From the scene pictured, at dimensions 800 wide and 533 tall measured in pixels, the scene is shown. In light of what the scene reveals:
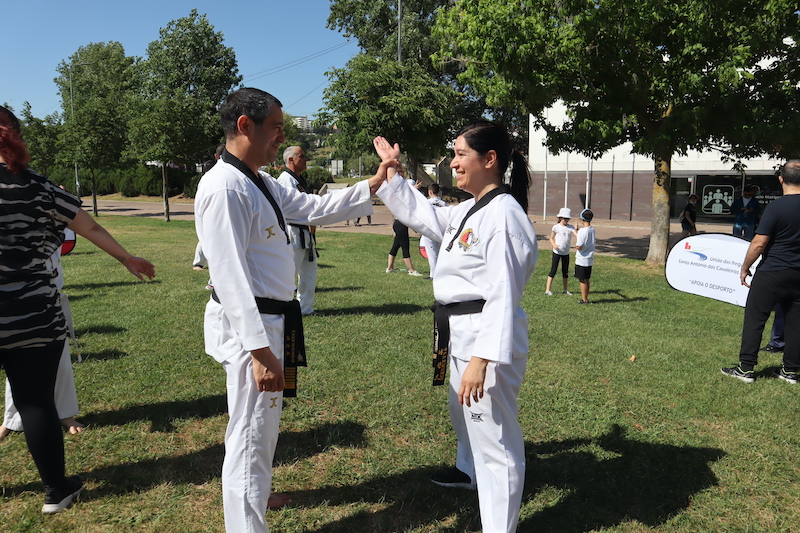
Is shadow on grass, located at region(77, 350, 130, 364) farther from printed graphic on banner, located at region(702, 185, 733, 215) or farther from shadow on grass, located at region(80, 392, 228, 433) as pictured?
printed graphic on banner, located at region(702, 185, 733, 215)

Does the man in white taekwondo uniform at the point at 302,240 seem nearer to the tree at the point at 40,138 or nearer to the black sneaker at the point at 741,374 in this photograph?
the black sneaker at the point at 741,374

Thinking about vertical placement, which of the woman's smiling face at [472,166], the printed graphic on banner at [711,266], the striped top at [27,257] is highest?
the woman's smiling face at [472,166]

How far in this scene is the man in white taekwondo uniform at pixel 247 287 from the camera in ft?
8.11

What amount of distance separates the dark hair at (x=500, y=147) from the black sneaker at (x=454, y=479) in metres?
1.73

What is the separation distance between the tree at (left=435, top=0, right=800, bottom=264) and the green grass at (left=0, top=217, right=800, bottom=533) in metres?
5.95

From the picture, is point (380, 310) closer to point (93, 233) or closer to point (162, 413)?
point (162, 413)

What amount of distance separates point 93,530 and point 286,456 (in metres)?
1.23

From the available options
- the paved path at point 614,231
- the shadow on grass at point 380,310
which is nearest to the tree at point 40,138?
the paved path at point 614,231

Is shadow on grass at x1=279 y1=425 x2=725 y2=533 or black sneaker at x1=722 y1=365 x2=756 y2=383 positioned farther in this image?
black sneaker at x1=722 y1=365 x2=756 y2=383

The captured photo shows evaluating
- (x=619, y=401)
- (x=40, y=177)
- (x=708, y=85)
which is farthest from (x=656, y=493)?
(x=708, y=85)

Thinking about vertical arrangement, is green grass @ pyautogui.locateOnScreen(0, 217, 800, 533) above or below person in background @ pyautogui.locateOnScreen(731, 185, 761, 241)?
below

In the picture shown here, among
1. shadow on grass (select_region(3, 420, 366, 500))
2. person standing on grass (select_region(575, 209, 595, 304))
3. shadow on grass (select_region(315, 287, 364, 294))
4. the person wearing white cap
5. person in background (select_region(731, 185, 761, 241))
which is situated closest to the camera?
shadow on grass (select_region(3, 420, 366, 500))

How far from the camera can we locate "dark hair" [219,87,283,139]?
8.68 ft

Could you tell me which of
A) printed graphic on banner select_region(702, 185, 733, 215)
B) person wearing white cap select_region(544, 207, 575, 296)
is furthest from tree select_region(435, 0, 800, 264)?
printed graphic on banner select_region(702, 185, 733, 215)
